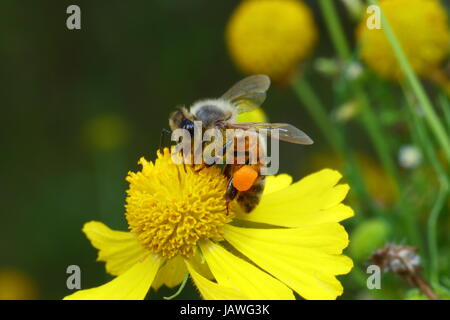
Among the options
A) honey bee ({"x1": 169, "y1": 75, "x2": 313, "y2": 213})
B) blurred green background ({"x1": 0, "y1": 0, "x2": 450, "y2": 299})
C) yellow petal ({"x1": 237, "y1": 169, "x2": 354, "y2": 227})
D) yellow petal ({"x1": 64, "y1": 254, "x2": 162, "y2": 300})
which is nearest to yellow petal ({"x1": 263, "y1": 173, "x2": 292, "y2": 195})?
yellow petal ({"x1": 237, "y1": 169, "x2": 354, "y2": 227})

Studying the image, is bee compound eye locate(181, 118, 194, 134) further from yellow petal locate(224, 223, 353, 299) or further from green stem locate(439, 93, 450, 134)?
green stem locate(439, 93, 450, 134)

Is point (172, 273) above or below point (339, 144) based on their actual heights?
below

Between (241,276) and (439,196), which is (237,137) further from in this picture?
(439,196)

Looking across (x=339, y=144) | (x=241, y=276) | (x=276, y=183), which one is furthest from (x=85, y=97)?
(x=241, y=276)

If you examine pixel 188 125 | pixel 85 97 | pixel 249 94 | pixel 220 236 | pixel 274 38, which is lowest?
pixel 220 236

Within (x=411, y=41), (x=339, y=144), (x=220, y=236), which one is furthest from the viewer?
(x=339, y=144)

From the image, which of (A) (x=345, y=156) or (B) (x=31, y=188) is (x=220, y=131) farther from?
(B) (x=31, y=188)
